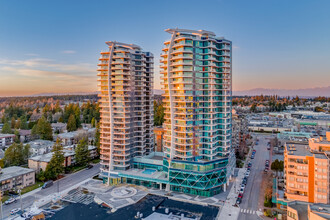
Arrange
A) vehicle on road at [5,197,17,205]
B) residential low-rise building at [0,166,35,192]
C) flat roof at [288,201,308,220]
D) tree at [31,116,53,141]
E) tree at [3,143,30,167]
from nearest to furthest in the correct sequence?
flat roof at [288,201,308,220]
vehicle on road at [5,197,17,205]
residential low-rise building at [0,166,35,192]
tree at [3,143,30,167]
tree at [31,116,53,141]

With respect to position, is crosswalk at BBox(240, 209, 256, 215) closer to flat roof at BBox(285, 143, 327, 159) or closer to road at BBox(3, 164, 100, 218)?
flat roof at BBox(285, 143, 327, 159)

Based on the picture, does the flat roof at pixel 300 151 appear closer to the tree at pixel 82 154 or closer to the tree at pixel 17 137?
the tree at pixel 82 154

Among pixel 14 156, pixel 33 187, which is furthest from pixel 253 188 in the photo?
pixel 14 156

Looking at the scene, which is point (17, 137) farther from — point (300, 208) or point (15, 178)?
point (300, 208)

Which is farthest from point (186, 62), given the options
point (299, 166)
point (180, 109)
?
point (299, 166)

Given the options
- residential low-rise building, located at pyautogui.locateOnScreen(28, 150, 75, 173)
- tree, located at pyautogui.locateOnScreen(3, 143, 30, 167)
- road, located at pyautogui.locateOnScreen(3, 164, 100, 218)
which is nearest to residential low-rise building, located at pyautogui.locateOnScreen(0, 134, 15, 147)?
tree, located at pyautogui.locateOnScreen(3, 143, 30, 167)

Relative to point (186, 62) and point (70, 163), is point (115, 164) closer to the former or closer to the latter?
point (70, 163)

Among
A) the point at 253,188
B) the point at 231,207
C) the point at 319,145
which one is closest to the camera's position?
the point at 319,145
